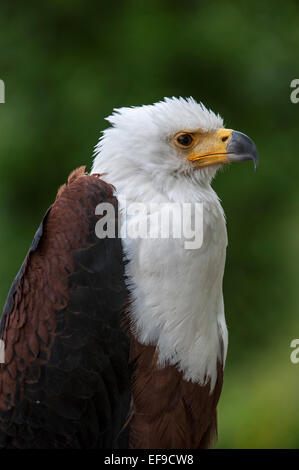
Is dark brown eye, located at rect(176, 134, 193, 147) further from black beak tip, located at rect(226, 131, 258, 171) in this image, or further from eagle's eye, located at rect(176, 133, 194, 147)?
black beak tip, located at rect(226, 131, 258, 171)

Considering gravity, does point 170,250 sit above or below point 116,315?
above

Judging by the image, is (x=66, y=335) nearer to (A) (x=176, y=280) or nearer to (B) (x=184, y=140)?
(A) (x=176, y=280)

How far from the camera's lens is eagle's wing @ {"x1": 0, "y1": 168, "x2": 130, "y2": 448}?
2969 mm

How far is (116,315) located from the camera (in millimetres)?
3014

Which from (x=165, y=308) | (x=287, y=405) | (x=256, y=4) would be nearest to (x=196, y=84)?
(x=256, y=4)

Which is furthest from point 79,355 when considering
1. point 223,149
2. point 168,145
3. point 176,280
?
point 223,149

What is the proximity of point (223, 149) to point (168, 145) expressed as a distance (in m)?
0.26

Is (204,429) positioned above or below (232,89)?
below

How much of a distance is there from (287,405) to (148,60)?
2820 mm

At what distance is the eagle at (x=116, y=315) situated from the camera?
2.98 meters

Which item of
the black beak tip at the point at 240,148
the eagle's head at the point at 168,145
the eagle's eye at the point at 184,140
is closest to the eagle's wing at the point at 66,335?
the eagle's head at the point at 168,145

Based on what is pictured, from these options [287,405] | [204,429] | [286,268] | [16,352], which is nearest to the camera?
[16,352]

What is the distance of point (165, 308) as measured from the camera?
3.02m
